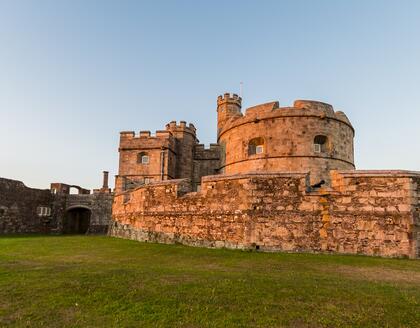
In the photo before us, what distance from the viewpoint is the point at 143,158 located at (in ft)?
94.1

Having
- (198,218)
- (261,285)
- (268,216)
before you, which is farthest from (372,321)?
(198,218)

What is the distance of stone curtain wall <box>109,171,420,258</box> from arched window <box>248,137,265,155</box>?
973cm

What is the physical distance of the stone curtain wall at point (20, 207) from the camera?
2105 centimetres

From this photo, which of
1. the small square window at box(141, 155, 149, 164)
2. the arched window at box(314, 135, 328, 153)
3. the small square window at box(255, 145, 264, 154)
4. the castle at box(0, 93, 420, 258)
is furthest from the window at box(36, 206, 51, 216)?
the arched window at box(314, 135, 328, 153)

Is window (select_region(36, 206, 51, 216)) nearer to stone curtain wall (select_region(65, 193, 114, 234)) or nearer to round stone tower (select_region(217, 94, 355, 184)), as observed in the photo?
stone curtain wall (select_region(65, 193, 114, 234))

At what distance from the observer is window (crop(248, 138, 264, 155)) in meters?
21.1

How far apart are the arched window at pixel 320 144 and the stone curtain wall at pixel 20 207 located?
21.9 meters

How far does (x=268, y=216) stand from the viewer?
10.6m

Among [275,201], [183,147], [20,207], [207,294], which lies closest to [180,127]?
[183,147]

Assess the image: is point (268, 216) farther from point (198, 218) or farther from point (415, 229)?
point (415, 229)

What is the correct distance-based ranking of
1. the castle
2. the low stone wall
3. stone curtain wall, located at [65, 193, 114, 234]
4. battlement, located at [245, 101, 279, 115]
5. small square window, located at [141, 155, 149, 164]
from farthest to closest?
1. small square window, located at [141, 155, 149, 164]
2. stone curtain wall, located at [65, 193, 114, 234]
3. the low stone wall
4. battlement, located at [245, 101, 279, 115]
5. the castle

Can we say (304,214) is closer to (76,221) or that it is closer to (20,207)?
(20,207)

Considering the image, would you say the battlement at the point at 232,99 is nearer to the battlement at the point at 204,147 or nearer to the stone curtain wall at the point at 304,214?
the battlement at the point at 204,147

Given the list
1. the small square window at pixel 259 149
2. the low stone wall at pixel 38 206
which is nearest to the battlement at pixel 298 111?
the small square window at pixel 259 149
